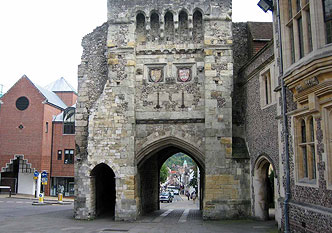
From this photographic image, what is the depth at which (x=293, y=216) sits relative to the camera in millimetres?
10367

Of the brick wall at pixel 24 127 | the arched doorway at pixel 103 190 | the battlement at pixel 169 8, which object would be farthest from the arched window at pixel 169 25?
the brick wall at pixel 24 127

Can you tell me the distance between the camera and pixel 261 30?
18.4 meters

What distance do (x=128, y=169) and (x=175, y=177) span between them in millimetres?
98099

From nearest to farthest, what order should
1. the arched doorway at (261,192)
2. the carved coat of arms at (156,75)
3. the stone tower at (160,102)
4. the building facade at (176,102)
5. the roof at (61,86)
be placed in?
the arched doorway at (261,192) < the building facade at (176,102) < the stone tower at (160,102) < the carved coat of arms at (156,75) < the roof at (61,86)

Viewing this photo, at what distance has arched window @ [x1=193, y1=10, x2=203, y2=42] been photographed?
18.1 meters

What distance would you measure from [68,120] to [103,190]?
19318 mm

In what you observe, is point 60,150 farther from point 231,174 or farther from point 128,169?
point 231,174

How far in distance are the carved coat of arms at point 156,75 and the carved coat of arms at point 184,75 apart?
3.07 ft

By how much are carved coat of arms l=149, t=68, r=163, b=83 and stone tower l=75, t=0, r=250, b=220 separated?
0.16 feet

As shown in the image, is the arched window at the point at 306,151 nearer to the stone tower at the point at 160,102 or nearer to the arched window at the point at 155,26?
the stone tower at the point at 160,102

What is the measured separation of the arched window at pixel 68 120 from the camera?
3731cm

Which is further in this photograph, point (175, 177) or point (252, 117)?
point (175, 177)

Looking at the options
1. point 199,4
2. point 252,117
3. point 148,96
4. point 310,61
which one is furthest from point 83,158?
point 310,61

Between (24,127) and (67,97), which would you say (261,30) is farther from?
(67,97)
